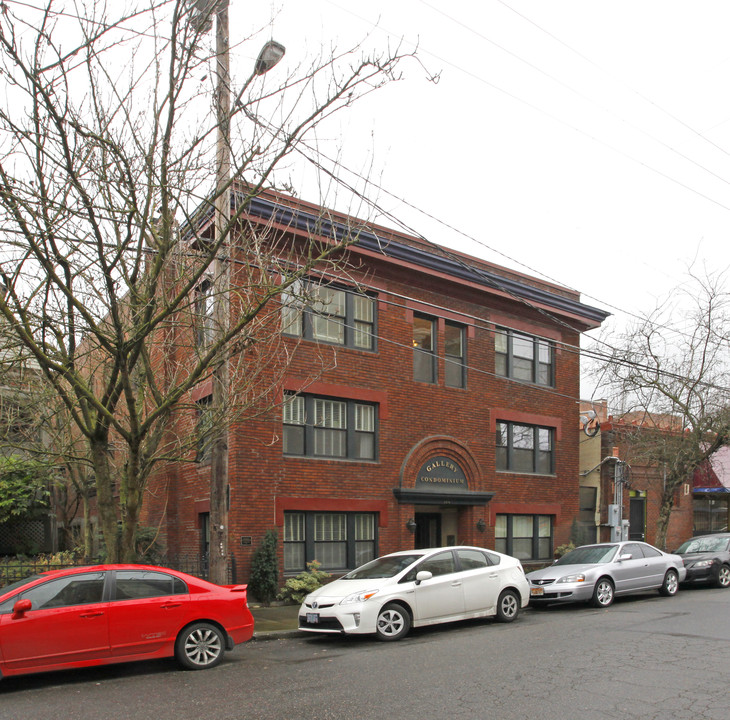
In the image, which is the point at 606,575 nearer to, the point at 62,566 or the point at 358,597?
the point at 358,597

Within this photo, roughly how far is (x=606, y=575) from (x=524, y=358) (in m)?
8.24

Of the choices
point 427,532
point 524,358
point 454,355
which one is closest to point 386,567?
point 427,532

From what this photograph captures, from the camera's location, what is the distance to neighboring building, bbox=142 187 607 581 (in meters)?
17.6

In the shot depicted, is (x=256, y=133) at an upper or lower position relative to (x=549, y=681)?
upper

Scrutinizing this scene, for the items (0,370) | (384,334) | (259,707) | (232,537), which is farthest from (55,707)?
(384,334)

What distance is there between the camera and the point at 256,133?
11078 mm

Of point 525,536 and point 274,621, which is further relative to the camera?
point 525,536

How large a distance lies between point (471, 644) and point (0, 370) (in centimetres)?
755

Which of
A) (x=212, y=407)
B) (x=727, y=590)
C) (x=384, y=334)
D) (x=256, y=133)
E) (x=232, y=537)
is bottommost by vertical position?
(x=727, y=590)

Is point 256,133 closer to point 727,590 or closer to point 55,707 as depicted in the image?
point 55,707

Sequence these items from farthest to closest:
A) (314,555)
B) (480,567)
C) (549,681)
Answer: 1. (314,555)
2. (480,567)
3. (549,681)

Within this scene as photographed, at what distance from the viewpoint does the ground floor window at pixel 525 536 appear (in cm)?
2203

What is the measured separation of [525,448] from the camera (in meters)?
23.0

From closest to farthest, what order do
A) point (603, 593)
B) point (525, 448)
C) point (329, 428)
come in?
point (603, 593) → point (329, 428) → point (525, 448)
